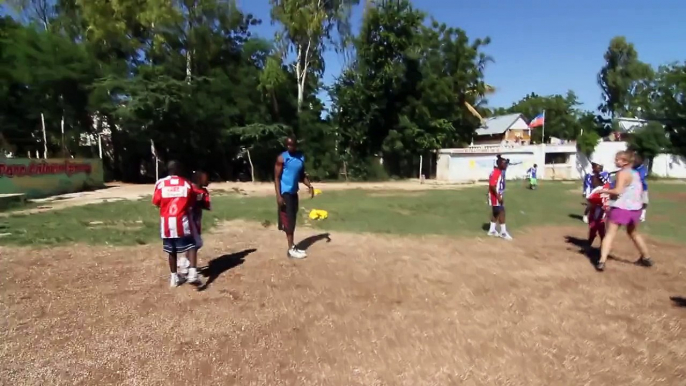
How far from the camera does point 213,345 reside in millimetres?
4582

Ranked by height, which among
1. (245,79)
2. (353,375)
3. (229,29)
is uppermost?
(229,29)

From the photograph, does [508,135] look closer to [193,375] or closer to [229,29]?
[229,29]

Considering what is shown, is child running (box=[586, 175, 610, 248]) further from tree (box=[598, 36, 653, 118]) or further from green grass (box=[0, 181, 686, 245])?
tree (box=[598, 36, 653, 118])

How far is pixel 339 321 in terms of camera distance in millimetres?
5168

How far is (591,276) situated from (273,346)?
14.6ft

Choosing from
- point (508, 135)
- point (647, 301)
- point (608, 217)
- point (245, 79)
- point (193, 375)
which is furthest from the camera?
point (508, 135)

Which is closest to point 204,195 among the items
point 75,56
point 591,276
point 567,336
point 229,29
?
point 567,336

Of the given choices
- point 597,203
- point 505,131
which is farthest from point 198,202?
point 505,131

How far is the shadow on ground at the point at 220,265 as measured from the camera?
649 centimetres

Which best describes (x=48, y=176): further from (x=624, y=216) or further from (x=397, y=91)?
(x=397, y=91)

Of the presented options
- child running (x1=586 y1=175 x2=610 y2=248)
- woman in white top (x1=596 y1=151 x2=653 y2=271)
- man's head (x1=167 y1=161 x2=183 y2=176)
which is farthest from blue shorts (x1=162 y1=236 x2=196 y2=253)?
child running (x1=586 y1=175 x2=610 y2=248)

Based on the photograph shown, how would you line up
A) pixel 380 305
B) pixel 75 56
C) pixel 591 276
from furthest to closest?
pixel 75 56 → pixel 591 276 → pixel 380 305

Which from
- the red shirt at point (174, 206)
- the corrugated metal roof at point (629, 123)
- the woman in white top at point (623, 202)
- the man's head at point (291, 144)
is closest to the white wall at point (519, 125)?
the corrugated metal roof at point (629, 123)

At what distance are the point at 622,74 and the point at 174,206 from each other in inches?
2447
